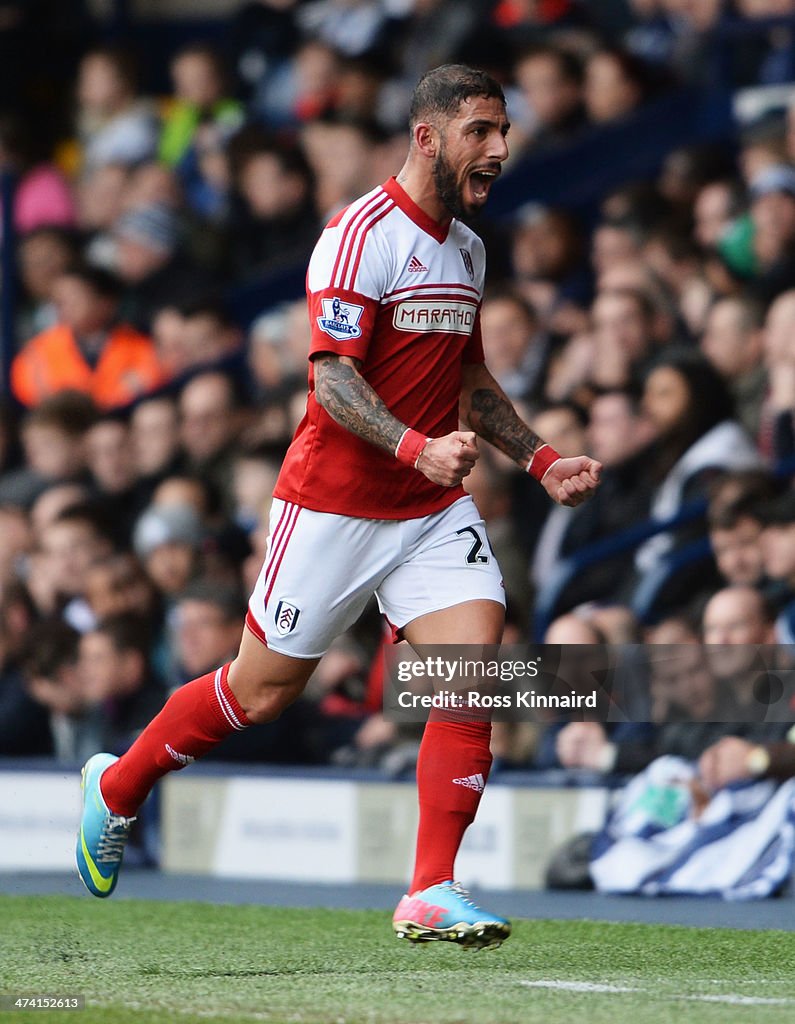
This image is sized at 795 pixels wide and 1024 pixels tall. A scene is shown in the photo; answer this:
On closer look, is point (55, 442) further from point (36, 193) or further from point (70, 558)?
point (36, 193)

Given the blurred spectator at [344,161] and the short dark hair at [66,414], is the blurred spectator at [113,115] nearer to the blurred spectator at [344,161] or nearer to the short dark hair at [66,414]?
the blurred spectator at [344,161]

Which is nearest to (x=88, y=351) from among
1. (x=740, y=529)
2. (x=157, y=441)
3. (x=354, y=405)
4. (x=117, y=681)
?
(x=157, y=441)

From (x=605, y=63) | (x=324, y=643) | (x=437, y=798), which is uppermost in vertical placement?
(x=605, y=63)

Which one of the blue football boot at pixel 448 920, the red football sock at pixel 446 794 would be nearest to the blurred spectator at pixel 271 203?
the red football sock at pixel 446 794

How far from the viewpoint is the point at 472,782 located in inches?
213

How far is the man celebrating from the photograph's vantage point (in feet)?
17.6

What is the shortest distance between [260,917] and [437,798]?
2.06 metres

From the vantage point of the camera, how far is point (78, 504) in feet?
35.0

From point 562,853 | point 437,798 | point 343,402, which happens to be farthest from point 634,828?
point 343,402

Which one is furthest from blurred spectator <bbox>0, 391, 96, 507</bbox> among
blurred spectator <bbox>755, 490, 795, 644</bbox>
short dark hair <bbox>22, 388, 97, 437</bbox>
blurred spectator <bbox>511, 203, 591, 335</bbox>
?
blurred spectator <bbox>755, 490, 795, 644</bbox>

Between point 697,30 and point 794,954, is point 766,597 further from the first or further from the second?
point 697,30

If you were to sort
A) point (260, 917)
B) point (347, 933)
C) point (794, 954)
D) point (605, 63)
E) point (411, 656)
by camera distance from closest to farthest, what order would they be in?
point (794, 954), point (347, 933), point (260, 917), point (411, 656), point (605, 63)

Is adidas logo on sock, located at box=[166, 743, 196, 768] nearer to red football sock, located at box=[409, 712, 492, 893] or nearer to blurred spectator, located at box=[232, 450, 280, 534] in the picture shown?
red football sock, located at box=[409, 712, 492, 893]

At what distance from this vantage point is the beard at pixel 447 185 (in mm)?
5422
